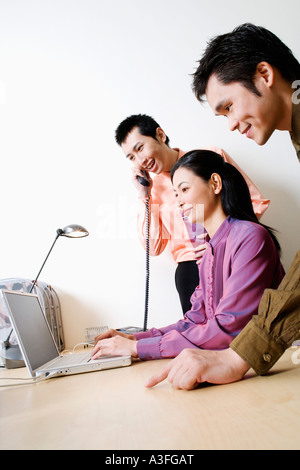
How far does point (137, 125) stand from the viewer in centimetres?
190

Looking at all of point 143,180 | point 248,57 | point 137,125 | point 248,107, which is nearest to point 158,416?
point 248,107

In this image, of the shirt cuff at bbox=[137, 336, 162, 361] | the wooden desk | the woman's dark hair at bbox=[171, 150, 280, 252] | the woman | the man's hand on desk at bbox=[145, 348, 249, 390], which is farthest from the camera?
the woman's dark hair at bbox=[171, 150, 280, 252]

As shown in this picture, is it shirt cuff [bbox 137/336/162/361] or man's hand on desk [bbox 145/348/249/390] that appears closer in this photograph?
man's hand on desk [bbox 145/348/249/390]

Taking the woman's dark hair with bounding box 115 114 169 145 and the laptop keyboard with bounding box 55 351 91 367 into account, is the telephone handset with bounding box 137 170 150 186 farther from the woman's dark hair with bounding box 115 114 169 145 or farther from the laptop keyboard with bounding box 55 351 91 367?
the laptop keyboard with bounding box 55 351 91 367

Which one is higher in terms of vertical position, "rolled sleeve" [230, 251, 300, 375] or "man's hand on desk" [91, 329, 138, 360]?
"rolled sleeve" [230, 251, 300, 375]

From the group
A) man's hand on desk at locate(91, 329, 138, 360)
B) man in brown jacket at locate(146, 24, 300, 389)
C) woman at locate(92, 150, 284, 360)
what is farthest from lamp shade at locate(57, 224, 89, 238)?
man in brown jacket at locate(146, 24, 300, 389)

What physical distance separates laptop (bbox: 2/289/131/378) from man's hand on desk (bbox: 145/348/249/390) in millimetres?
355

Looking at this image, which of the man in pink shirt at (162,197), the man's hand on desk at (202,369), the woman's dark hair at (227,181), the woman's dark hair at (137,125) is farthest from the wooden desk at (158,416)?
the woman's dark hair at (137,125)

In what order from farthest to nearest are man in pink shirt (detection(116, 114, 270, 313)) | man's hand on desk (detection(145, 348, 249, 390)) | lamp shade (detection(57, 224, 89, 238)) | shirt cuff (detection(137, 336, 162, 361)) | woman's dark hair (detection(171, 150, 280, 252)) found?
man in pink shirt (detection(116, 114, 270, 313))
lamp shade (detection(57, 224, 89, 238))
woman's dark hair (detection(171, 150, 280, 252))
shirt cuff (detection(137, 336, 162, 361))
man's hand on desk (detection(145, 348, 249, 390))

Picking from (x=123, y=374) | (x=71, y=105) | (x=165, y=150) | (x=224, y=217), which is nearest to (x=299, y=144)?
(x=224, y=217)

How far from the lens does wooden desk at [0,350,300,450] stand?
45 centimetres

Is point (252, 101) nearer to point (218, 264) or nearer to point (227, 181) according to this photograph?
point (227, 181)

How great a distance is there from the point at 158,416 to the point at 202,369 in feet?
0.58
